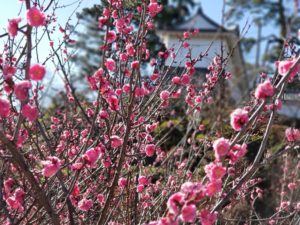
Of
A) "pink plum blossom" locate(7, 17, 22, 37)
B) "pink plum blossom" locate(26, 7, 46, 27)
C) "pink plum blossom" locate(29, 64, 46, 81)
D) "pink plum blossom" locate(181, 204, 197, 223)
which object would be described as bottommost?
"pink plum blossom" locate(181, 204, 197, 223)

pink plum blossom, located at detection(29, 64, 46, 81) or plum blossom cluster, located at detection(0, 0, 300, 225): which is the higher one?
pink plum blossom, located at detection(29, 64, 46, 81)

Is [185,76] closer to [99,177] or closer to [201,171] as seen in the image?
[99,177]

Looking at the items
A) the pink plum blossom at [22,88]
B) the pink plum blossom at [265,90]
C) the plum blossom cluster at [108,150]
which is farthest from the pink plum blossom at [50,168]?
the pink plum blossom at [265,90]

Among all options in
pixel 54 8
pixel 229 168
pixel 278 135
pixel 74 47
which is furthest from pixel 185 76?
pixel 278 135

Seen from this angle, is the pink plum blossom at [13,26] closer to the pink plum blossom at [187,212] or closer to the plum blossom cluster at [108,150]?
the plum blossom cluster at [108,150]

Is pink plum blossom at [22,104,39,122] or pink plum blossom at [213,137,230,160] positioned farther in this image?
pink plum blossom at [22,104,39,122]

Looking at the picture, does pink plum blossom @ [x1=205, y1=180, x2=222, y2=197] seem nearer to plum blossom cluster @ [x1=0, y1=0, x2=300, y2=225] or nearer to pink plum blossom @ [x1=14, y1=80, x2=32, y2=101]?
plum blossom cluster @ [x1=0, y1=0, x2=300, y2=225]

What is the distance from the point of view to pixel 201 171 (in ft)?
14.7

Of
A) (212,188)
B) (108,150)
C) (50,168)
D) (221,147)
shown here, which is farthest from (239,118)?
(108,150)

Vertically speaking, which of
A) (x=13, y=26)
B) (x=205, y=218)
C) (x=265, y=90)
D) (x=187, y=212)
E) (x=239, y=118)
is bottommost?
(x=205, y=218)

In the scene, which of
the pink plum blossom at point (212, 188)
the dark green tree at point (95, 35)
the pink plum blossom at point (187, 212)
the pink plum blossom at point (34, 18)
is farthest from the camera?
the dark green tree at point (95, 35)

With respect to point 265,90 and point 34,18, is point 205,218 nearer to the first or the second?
point 265,90

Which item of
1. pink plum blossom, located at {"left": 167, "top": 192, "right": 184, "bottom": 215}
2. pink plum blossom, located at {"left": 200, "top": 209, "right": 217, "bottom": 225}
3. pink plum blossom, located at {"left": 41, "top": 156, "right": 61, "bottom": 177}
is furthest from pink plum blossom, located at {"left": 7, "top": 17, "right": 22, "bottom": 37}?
pink plum blossom, located at {"left": 200, "top": 209, "right": 217, "bottom": 225}

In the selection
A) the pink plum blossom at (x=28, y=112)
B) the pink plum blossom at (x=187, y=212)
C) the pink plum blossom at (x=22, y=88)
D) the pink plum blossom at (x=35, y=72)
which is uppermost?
the pink plum blossom at (x=35, y=72)
